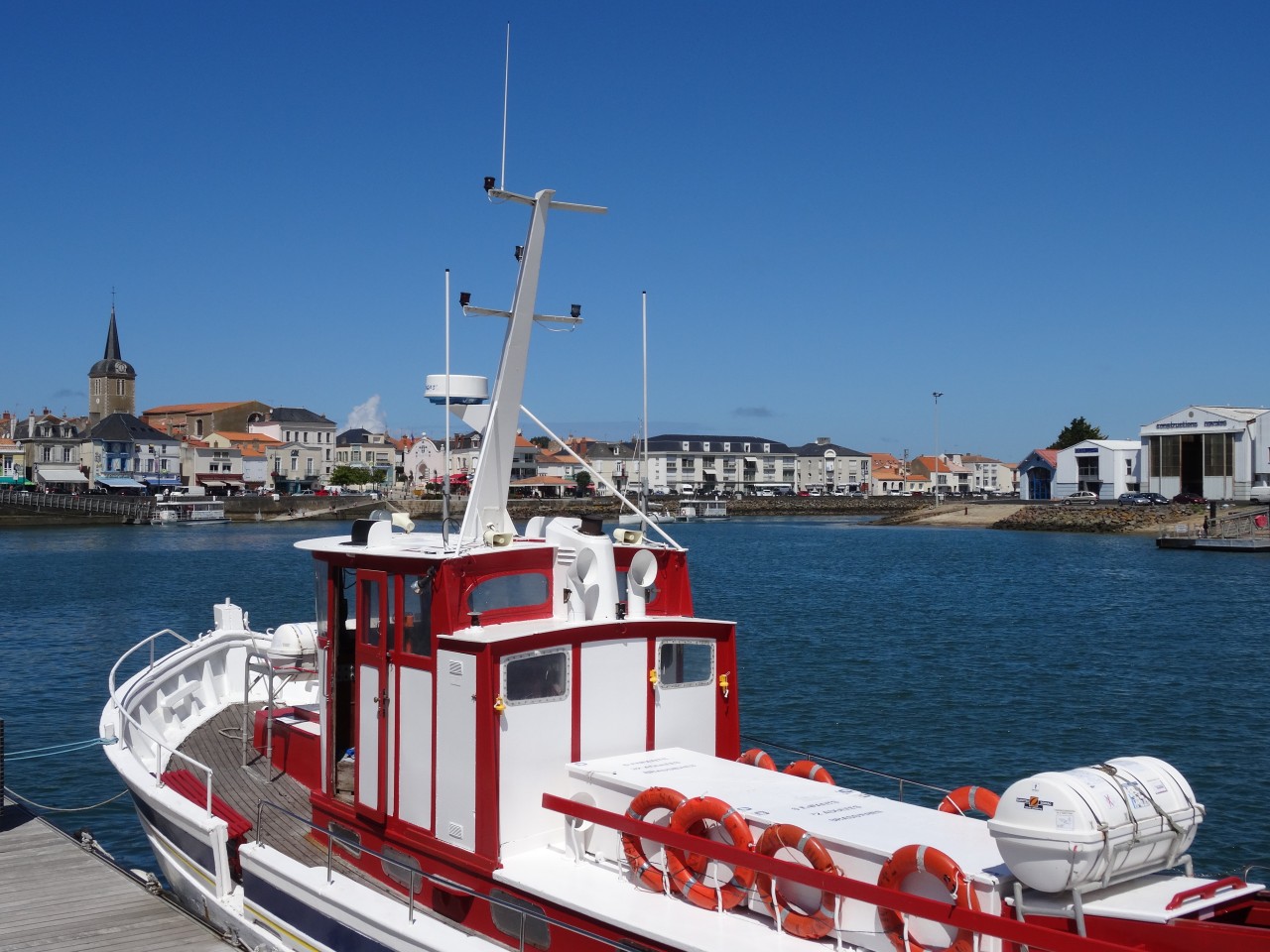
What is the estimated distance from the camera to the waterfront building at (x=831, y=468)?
18175cm

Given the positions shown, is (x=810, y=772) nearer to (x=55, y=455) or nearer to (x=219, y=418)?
(x=55, y=455)

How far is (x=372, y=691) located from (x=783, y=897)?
4.26m

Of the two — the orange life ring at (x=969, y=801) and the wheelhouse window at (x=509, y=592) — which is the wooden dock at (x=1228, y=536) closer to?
the orange life ring at (x=969, y=801)

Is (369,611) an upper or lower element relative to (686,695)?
upper

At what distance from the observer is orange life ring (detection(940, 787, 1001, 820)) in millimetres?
8789

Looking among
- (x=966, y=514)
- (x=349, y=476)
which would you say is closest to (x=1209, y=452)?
(x=966, y=514)

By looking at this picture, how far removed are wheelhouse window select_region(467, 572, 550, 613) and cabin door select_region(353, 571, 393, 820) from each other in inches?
36.0

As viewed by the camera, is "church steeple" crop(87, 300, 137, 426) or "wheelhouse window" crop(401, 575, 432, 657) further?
"church steeple" crop(87, 300, 137, 426)

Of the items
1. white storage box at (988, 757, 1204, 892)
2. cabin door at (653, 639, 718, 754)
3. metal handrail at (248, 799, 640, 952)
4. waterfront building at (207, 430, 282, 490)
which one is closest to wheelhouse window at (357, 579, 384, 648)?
metal handrail at (248, 799, 640, 952)

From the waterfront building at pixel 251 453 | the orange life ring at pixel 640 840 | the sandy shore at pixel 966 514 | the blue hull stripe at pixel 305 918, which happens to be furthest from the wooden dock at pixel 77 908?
the waterfront building at pixel 251 453

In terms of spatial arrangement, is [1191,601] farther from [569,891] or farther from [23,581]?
[23,581]

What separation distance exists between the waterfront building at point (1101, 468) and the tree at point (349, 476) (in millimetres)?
83517

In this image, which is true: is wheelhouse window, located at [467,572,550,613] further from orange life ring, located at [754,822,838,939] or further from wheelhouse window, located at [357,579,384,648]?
orange life ring, located at [754,822,838,939]

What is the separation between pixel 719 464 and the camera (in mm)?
172750
